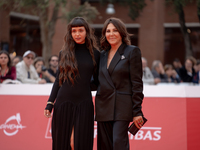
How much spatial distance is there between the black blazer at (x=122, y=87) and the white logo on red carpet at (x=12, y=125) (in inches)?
107

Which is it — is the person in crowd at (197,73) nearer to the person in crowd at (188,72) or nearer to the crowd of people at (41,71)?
the crowd of people at (41,71)

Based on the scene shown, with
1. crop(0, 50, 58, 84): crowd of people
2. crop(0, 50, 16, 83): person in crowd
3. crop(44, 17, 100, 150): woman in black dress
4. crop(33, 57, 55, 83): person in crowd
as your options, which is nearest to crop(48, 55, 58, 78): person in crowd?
crop(0, 50, 58, 84): crowd of people

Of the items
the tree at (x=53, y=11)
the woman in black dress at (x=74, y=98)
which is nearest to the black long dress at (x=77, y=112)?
the woman in black dress at (x=74, y=98)

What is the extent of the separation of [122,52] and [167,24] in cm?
1903

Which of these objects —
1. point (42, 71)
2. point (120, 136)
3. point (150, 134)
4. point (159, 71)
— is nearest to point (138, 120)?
point (120, 136)

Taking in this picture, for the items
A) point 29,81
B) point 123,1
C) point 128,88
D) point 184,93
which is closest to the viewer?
point 128,88

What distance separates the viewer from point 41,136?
6090 millimetres

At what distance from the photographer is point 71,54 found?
4156 mm

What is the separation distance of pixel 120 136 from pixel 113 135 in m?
0.10

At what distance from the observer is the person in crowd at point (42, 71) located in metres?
9.14

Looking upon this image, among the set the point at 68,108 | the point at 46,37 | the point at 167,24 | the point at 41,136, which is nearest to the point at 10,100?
the point at 41,136

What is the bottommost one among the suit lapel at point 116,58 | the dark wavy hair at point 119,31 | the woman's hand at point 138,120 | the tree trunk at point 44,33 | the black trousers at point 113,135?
the black trousers at point 113,135

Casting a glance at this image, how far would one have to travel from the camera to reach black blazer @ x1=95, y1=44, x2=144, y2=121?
3908 millimetres

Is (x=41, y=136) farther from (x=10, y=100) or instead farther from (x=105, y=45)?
(x=105, y=45)
